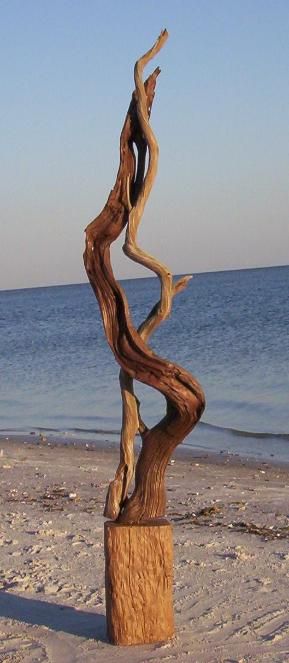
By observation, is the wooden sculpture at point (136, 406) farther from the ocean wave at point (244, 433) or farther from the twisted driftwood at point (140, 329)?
the ocean wave at point (244, 433)

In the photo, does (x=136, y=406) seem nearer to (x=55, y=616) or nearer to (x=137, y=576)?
(x=137, y=576)

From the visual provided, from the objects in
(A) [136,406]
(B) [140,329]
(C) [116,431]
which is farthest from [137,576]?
(C) [116,431]

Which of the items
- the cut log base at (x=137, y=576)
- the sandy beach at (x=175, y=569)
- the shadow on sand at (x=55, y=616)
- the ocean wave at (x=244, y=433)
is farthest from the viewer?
the ocean wave at (x=244, y=433)

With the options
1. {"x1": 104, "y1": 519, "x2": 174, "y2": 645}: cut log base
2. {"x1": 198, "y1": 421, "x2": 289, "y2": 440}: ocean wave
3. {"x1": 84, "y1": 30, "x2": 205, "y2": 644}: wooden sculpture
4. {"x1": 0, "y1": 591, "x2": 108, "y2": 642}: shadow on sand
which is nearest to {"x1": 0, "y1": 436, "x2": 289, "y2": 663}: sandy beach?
{"x1": 0, "y1": 591, "x2": 108, "y2": 642}: shadow on sand

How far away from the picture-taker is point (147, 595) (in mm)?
5648

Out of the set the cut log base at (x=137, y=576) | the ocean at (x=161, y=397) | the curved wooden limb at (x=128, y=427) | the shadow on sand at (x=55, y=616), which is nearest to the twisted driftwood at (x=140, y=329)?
the curved wooden limb at (x=128, y=427)

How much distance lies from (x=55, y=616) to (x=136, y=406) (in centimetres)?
149

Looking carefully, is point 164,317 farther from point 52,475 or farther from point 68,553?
point 52,475

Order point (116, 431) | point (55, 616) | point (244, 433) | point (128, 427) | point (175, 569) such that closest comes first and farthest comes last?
1. point (128, 427)
2. point (55, 616)
3. point (175, 569)
4. point (244, 433)
5. point (116, 431)

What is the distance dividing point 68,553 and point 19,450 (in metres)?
6.80

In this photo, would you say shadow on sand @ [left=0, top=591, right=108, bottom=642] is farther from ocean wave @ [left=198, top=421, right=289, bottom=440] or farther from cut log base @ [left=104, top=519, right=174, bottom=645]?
ocean wave @ [left=198, top=421, right=289, bottom=440]

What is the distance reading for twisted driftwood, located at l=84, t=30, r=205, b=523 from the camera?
5.64m

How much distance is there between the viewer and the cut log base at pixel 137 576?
18.4 ft

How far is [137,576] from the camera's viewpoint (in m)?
5.63
